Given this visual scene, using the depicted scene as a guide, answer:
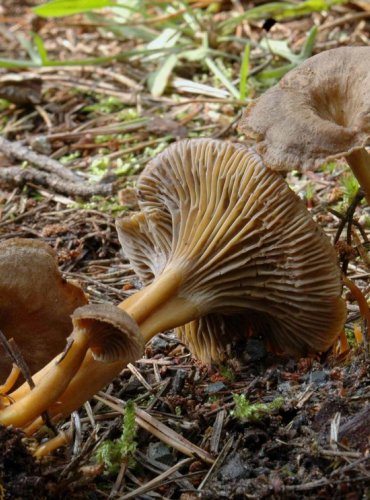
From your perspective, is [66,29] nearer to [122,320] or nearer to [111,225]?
[111,225]

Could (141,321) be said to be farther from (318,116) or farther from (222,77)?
(222,77)

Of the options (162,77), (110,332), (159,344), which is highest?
(162,77)

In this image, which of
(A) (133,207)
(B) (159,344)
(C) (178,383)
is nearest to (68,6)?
(A) (133,207)

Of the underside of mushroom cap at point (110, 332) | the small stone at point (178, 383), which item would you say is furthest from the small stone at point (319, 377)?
the underside of mushroom cap at point (110, 332)

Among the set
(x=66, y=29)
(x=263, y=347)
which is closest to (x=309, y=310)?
(x=263, y=347)

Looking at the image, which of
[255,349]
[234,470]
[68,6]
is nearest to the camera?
[234,470]

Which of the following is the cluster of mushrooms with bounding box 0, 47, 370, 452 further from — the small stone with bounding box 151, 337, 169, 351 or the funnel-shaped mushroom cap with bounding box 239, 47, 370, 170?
the small stone with bounding box 151, 337, 169, 351
